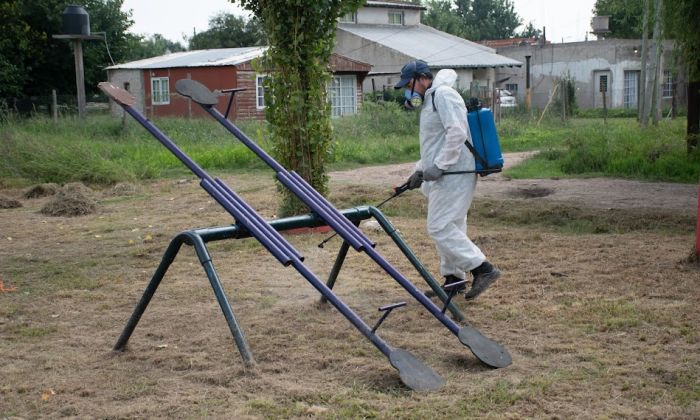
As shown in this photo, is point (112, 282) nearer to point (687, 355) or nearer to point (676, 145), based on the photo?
point (687, 355)

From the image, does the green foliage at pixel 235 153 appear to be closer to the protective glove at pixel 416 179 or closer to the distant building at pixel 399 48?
the protective glove at pixel 416 179

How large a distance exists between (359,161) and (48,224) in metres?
7.75

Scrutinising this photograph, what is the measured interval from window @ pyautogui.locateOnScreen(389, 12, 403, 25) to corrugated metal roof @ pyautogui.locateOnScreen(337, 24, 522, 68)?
0.31 meters

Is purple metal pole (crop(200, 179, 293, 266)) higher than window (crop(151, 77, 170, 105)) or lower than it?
lower

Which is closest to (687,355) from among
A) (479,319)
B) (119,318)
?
(479,319)

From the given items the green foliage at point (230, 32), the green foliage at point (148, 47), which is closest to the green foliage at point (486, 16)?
the green foliage at point (148, 47)

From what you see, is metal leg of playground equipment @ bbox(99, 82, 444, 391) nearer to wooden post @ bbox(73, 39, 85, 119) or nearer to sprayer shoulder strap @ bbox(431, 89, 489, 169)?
sprayer shoulder strap @ bbox(431, 89, 489, 169)

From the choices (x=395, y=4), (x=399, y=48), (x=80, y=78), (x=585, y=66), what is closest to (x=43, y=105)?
(x=80, y=78)

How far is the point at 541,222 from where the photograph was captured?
1024 cm

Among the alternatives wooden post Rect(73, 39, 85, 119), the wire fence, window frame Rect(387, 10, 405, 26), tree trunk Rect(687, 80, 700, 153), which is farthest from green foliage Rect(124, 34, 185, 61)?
tree trunk Rect(687, 80, 700, 153)

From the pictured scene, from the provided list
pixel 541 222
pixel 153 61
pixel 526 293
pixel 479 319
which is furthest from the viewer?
pixel 153 61

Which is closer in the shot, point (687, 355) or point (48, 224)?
point (687, 355)

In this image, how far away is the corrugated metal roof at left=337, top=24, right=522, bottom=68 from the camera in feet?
133

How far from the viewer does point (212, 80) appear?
34281mm
